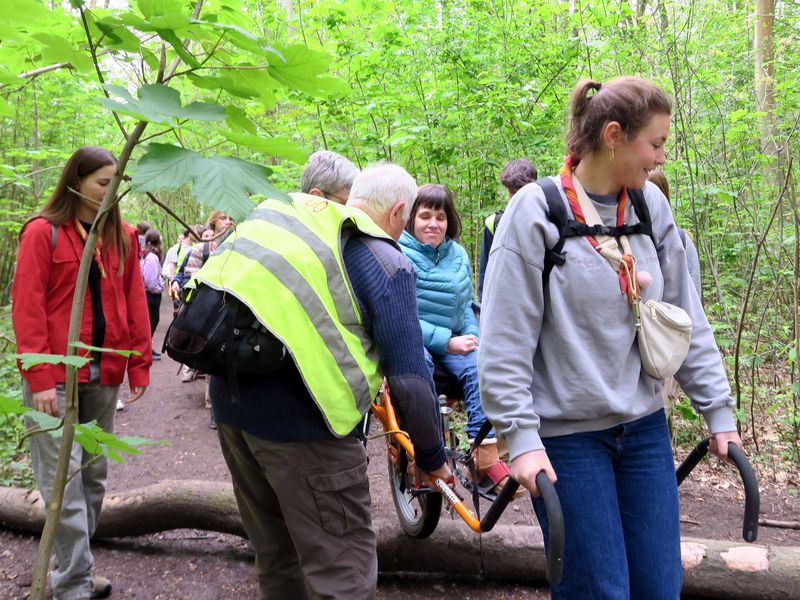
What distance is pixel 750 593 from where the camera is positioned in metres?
3.13

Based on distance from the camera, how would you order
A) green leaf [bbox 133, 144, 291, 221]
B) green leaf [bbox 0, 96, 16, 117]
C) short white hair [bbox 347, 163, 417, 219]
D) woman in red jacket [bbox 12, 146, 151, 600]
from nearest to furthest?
1. green leaf [bbox 133, 144, 291, 221]
2. green leaf [bbox 0, 96, 16, 117]
3. short white hair [bbox 347, 163, 417, 219]
4. woman in red jacket [bbox 12, 146, 151, 600]

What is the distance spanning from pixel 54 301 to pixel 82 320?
6.1 inches

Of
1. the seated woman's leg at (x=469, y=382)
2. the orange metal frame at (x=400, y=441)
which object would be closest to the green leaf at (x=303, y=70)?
the orange metal frame at (x=400, y=441)

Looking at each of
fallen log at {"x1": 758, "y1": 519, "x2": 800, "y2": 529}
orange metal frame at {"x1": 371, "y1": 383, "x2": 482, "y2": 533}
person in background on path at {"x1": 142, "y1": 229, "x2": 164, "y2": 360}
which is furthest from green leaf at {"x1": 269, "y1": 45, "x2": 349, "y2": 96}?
person in background on path at {"x1": 142, "y1": 229, "x2": 164, "y2": 360}

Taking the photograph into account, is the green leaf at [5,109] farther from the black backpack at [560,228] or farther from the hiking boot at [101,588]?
the hiking boot at [101,588]

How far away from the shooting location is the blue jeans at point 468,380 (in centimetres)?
374

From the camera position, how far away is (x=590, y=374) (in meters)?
1.88

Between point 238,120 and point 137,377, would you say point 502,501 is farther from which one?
point 137,377

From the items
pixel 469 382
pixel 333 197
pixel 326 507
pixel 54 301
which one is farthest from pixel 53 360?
pixel 469 382

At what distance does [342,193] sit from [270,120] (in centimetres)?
730

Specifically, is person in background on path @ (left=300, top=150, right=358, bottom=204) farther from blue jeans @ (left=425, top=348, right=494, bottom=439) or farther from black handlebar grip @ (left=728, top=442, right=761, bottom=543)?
black handlebar grip @ (left=728, top=442, right=761, bottom=543)

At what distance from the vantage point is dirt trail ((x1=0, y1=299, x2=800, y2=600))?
351 cm

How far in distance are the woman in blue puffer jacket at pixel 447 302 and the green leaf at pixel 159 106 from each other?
8.87 ft

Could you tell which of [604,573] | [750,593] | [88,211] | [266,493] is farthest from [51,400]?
[750,593]
